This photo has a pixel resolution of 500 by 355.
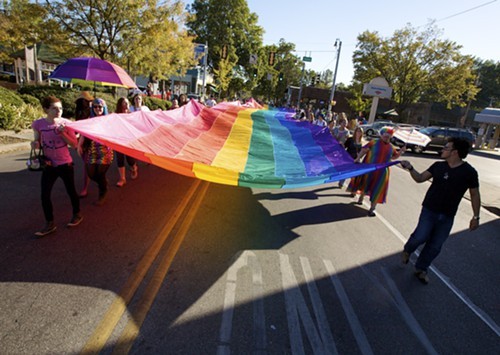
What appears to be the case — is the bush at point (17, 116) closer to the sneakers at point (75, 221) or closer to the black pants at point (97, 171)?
the black pants at point (97, 171)

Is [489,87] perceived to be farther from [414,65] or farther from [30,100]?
[30,100]

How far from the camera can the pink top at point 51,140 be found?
3.80 metres

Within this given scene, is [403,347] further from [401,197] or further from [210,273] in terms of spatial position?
[401,197]

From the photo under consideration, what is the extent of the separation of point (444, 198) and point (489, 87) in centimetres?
8684

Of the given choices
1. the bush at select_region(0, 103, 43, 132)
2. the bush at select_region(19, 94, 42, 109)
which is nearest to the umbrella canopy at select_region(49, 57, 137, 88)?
the bush at select_region(0, 103, 43, 132)

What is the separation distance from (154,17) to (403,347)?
54.2 feet

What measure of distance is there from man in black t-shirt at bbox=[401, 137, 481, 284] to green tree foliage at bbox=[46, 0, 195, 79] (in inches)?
582

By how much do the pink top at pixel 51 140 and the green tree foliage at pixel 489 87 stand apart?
3410 inches

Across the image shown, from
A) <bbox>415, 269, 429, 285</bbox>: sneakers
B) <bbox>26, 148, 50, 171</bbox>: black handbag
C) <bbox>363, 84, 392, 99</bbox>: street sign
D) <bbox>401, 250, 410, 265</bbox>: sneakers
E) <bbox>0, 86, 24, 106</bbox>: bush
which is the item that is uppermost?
<bbox>363, 84, 392, 99</bbox>: street sign

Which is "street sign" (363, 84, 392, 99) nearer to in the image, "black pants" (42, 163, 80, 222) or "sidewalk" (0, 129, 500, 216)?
"sidewalk" (0, 129, 500, 216)

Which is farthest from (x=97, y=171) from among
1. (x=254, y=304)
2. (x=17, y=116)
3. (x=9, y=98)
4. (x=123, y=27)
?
(x=123, y=27)

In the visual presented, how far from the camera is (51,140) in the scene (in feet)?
12.5

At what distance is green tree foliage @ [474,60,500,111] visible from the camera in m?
68.9

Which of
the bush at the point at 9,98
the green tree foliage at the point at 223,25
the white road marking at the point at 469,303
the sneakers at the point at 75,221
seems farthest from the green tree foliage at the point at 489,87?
the sneakers at the point at 75,221
